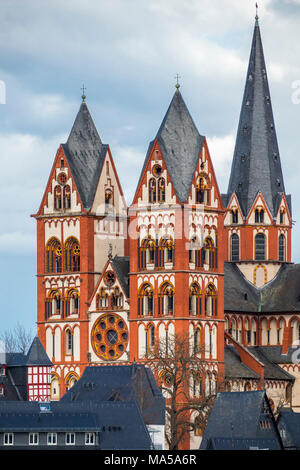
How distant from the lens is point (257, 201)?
140125 millimetres

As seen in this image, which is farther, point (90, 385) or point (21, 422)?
point (90, 385)

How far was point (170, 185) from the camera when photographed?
122125 mm

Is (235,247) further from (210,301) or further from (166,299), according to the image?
(166,299)

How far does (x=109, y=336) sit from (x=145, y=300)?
4.65 metres

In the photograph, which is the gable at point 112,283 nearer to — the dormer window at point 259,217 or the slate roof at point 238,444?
the dormer window at point 259,217

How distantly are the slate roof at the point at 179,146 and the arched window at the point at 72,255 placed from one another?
9200 millimetres

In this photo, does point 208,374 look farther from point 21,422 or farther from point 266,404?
point 21,422

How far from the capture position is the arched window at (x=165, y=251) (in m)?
122

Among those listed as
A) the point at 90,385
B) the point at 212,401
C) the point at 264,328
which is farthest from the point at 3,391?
the point at 264,328

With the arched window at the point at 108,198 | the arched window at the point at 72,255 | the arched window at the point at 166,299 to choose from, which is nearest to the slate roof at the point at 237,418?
the arched window at the point at 166,299

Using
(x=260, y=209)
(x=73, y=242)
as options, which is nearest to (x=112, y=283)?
(x=73, y=242)

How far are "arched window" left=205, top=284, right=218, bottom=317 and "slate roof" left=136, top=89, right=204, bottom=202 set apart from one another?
814cm
